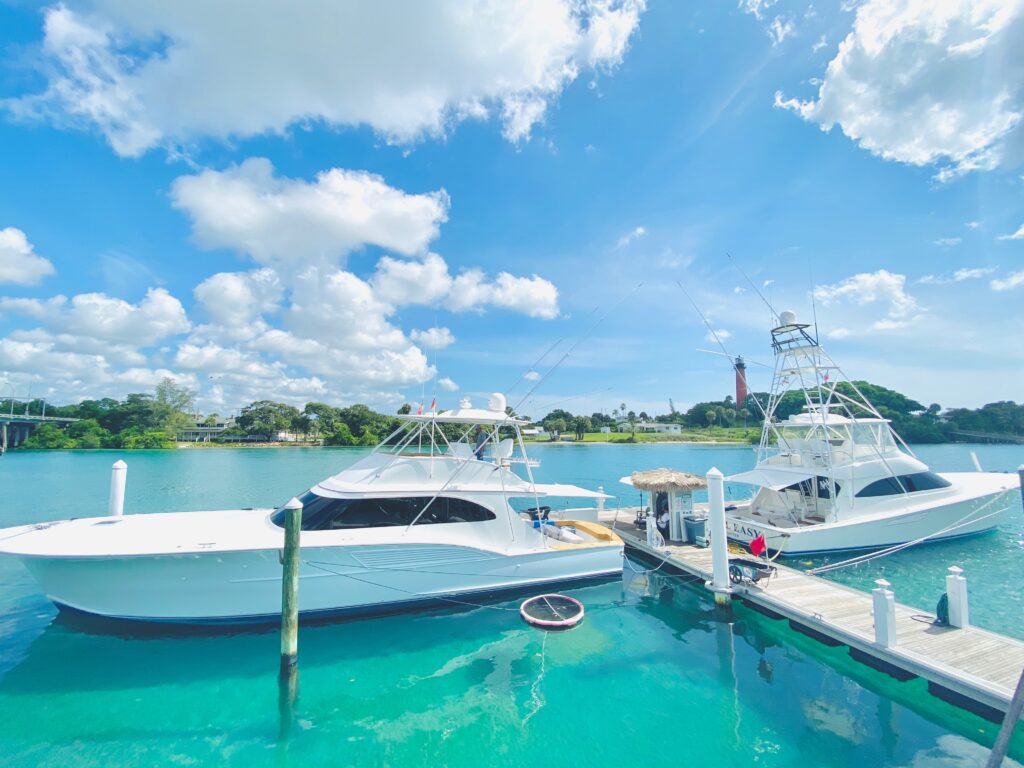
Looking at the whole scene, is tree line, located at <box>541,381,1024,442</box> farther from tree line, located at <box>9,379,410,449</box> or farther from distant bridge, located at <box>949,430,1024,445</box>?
tree line, located at <box>9,379,410,449</box>

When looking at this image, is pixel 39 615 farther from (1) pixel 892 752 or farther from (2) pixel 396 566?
(1) pixel 892 752

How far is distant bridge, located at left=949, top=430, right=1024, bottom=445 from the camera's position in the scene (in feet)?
267

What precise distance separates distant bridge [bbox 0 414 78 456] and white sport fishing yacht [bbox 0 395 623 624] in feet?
286

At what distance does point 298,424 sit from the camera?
83062 mm

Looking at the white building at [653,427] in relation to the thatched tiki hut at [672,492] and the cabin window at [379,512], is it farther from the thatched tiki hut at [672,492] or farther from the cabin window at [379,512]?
the cabin window at [379,512]

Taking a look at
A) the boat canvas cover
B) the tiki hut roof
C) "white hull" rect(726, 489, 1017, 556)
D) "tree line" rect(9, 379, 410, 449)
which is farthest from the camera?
"tree line" rect(9, 379, 410, 449)

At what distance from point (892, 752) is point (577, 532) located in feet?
23.8

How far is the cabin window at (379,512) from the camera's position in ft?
28.0

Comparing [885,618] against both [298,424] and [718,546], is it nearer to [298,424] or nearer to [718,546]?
[718,546]

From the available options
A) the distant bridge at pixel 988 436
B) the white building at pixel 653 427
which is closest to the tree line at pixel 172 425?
the white building at pixel 653 427

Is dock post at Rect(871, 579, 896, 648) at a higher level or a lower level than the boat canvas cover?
lower

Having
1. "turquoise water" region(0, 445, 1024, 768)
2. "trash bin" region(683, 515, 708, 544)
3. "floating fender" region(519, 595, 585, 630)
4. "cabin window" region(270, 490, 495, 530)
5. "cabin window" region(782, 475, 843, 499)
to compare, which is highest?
"cabin window" region(270, 490, 495, 530)

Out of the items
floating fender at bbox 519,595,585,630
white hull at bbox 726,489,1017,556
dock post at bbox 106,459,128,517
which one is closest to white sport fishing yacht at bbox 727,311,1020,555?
white hull at bbox 726,489,1017,556

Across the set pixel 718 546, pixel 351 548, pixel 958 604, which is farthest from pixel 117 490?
pixel 958 604
